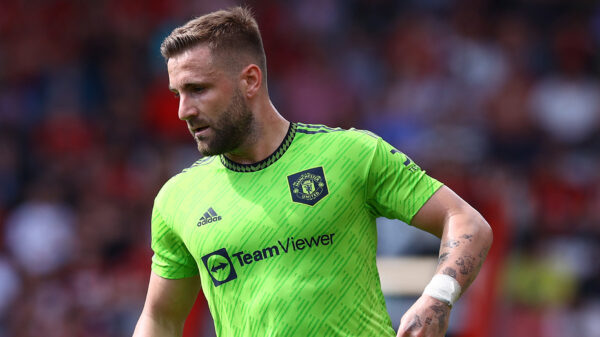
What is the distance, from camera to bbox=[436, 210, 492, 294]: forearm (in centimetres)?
333

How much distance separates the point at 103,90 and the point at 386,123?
3365 millimetres

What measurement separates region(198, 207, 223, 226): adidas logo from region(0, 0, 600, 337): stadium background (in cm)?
463

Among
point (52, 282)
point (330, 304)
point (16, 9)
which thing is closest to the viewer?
point (330, 304)

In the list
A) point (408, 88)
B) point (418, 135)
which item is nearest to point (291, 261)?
point (418, 135)

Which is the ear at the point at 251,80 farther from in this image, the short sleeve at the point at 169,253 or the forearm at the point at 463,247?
the forearm at the point at 463,247

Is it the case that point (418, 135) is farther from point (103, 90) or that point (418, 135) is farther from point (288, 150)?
→ point (288, 150)

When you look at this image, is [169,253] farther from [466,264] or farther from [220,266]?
[466,264]

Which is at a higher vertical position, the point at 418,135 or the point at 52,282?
the point at 418,135

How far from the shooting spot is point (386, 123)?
1017 cm

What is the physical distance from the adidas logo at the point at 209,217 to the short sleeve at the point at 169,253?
186mm

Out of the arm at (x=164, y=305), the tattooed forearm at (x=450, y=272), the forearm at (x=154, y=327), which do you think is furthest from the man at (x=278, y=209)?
the forearm at (x=154, y=327)

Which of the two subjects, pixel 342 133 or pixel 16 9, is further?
pixel 16 9

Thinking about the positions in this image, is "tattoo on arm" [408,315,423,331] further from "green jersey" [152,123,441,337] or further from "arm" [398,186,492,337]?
"green jersey" [152,123,441,337]

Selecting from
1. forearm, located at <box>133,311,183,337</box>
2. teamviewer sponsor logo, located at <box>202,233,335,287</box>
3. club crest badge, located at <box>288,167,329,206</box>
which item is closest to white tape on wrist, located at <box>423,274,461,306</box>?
teamviewer sponsor logo, located at <box>202,233,335,287</box>
